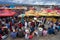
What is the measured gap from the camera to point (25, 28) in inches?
1100

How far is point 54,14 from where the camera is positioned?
31656 mm

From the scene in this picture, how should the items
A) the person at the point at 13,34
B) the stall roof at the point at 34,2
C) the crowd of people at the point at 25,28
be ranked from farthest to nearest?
the stall roof at the point at 34,2 < the crowd of people at the point at 25,28 < the person at the point at 13,34

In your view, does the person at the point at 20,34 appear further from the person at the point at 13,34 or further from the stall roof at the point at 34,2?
the stall roof at the point at 34,2

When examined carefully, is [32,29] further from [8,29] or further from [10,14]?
[10,14]

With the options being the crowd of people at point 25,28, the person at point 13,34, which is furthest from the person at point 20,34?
the person at point 13,34

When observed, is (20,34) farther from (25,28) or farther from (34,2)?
(34,2)

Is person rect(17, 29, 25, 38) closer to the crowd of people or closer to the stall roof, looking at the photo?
the crowd of people

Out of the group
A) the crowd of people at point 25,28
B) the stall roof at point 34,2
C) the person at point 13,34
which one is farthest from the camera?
the stall roof at point 34,2

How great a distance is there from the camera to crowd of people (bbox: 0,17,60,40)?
26.4m

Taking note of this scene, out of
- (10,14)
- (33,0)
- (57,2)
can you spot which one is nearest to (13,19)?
(10,14)

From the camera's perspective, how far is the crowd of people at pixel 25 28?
86.7 ft

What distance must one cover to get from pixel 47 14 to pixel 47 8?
2.43 meters

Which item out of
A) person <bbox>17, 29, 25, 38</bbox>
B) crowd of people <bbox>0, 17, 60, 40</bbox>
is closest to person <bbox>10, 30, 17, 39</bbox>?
crowd of people <bbox>0, 17, 60, 40</bbox>

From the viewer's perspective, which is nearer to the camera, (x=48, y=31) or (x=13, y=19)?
(x=48, y=31)
